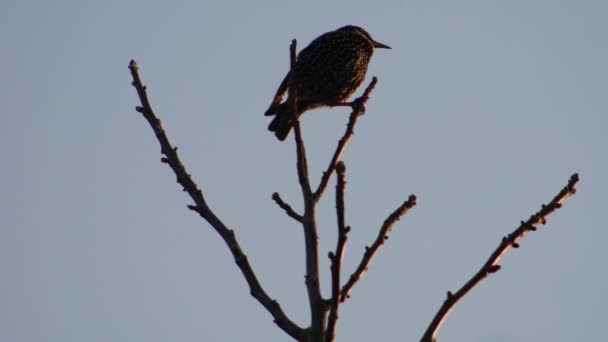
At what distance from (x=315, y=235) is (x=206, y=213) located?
458mm

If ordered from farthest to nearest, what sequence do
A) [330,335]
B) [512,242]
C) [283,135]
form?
[283,135] < [512,242] < [330,335]

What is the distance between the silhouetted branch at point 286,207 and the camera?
3.52 meters

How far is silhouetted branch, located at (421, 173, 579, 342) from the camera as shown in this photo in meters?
2.86

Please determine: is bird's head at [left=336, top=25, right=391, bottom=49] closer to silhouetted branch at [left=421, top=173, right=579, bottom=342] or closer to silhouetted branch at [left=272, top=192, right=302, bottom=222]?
silhouetted branch at [left=272, top=192, right=302, bottom=222]

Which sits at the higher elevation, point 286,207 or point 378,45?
point 378,45

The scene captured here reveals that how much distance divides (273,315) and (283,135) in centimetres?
410

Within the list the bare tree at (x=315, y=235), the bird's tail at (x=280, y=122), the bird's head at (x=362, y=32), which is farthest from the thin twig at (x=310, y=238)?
the bird's head at (x=362, y=32)

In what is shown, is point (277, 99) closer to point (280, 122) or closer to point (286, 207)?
point (280, 122)

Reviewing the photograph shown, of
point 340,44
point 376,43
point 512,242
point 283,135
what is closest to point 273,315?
point 512,242

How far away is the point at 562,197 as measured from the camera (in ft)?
10.3

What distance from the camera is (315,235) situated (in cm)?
335

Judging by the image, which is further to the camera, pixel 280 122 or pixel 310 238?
pixel 280 122

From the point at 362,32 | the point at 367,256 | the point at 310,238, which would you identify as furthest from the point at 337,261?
the point at 362,32

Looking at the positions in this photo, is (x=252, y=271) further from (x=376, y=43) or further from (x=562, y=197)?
(x=376, y=43)
